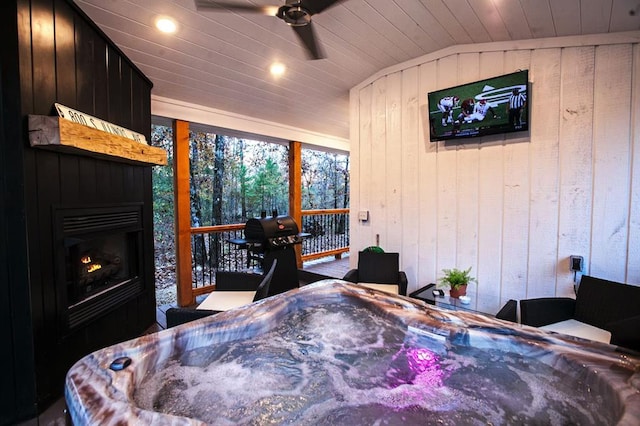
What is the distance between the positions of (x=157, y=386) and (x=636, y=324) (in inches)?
94.6

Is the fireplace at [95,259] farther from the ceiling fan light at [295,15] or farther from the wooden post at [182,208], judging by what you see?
the ceiling fan light at [295,15]

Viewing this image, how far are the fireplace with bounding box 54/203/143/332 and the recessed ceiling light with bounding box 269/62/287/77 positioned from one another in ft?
6.57

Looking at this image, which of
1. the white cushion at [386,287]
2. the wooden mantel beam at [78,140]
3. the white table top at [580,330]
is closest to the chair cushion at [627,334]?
the white table top at [580,330]

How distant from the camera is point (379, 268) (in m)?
3.12

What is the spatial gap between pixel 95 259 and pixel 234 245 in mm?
2293

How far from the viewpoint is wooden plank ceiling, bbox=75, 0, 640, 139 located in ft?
6.93

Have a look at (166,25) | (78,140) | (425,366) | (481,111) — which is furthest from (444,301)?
(166,25)

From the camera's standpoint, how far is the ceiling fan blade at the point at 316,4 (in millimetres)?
1761

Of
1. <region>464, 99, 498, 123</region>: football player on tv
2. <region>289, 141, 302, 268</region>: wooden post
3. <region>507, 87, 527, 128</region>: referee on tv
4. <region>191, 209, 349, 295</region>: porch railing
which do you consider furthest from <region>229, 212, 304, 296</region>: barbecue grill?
<region>507, 87, 527, 128</region>: referee on tv

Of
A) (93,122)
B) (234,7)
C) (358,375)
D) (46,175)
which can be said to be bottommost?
(358,375)

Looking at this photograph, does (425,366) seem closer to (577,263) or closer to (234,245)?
(577,263)

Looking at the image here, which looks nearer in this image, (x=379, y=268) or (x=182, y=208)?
(x=379, y=268)

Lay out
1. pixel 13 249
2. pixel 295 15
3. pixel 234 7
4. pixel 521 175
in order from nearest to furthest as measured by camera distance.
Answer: pixel 13 249 → pixel 234 7 → pixel 295 15 → pixel 521 175

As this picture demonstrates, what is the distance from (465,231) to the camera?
9.59 ft
